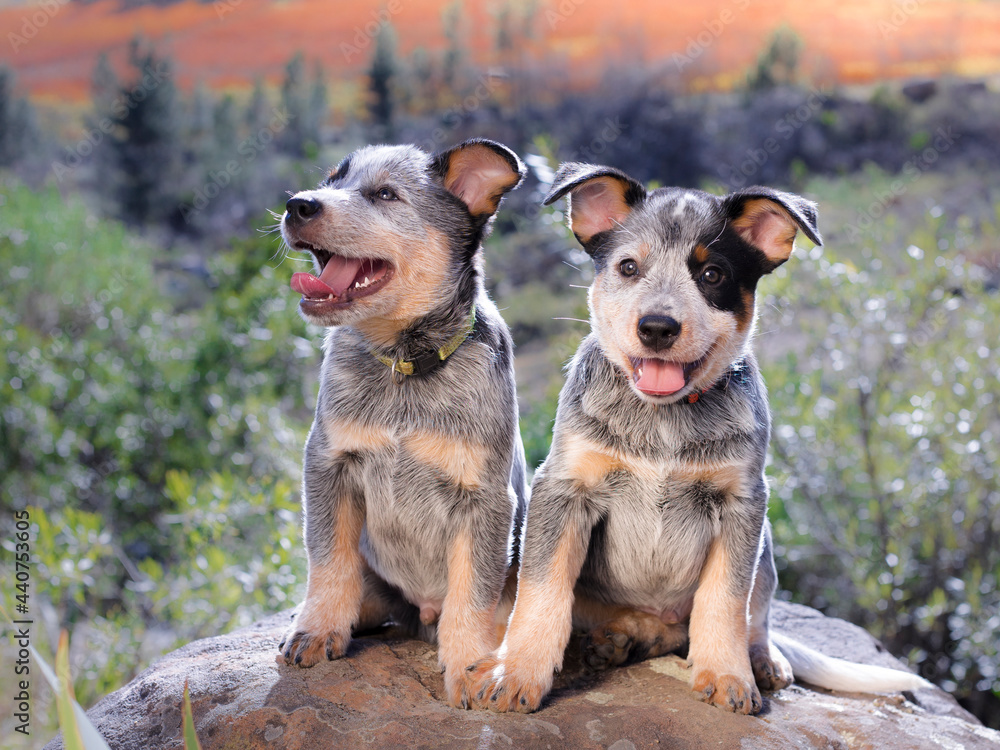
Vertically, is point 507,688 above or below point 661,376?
below

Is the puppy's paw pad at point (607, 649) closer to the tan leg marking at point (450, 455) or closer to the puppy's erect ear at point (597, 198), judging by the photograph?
the tan leg marking at point (450, 455)

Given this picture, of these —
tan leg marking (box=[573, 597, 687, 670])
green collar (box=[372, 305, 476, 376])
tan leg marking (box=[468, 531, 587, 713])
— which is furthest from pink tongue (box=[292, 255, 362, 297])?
tan leg marking (box=[573, 597, 687, 670])

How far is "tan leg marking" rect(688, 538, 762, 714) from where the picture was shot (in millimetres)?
3320

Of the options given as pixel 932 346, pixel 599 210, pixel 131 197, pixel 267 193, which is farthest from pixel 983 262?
pixel 131 197

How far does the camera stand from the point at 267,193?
18.0 m

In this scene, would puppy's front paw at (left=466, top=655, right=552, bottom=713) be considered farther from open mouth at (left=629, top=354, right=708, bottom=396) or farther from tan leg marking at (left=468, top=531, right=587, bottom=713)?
open mouth at (left=629, top=354, right=708, bottom=396)

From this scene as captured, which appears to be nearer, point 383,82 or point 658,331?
point 658,331

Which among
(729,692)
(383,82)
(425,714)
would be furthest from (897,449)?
(383,82)

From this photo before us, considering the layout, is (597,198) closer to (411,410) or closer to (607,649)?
(411,410)

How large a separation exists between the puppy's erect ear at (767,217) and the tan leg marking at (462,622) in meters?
1.64
